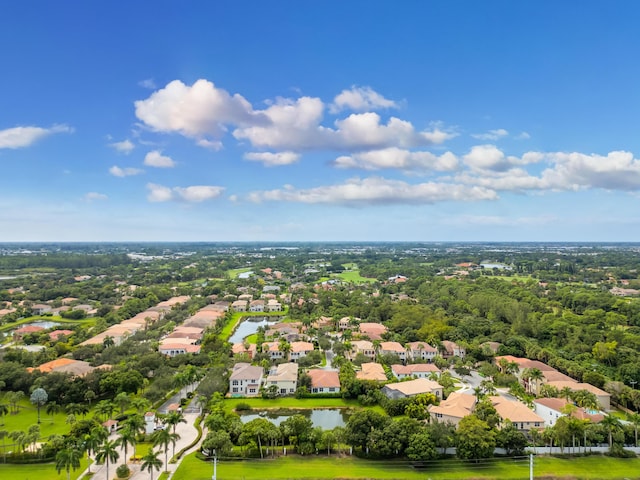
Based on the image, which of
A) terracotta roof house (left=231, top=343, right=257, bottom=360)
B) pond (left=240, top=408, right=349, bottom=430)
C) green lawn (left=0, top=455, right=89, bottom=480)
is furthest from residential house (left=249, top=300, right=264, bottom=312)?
green lawn (left=0, top=455, right=89, bottom=480)

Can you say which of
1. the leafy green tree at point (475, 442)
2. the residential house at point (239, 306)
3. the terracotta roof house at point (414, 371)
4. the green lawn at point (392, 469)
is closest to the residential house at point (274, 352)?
the terracotta roof house at point (414, 371)

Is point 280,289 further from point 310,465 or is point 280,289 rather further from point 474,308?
point 310,465

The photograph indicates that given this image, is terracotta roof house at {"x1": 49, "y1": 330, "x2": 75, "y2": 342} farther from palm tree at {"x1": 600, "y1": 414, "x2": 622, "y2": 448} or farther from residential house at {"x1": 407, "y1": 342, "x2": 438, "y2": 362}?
palm tree at {"x1": 600, "y1": 414, "x2": 622, "y2": 448}

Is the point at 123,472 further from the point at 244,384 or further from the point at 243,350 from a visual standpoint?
the point at 243,350

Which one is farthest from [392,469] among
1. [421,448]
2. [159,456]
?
[159,456]

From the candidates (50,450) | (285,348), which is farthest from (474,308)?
(50,450)
